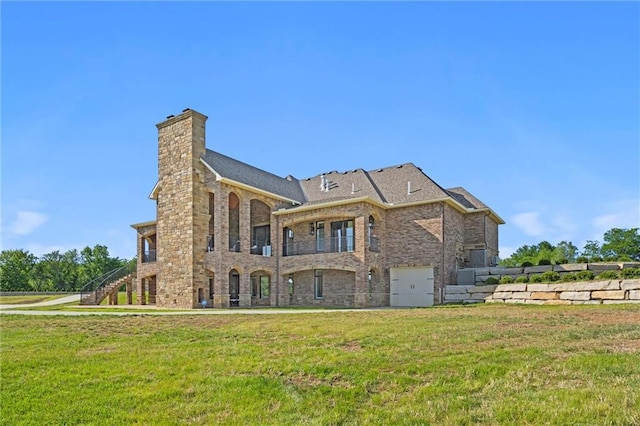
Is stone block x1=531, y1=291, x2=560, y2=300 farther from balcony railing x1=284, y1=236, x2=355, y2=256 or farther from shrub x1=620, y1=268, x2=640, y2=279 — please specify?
balcony railing x1=284, y1=236, x2=355, y2=256

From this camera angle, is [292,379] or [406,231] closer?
[292,379]

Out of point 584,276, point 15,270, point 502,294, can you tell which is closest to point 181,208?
point 502,294

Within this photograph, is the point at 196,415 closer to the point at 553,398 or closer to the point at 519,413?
the point at 519,413

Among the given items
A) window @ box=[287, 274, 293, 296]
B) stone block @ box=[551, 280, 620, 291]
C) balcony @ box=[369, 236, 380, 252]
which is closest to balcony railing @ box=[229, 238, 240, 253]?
window @ box=[287, 274, 293, 296]

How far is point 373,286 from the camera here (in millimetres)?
26109

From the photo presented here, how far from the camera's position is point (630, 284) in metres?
18.0

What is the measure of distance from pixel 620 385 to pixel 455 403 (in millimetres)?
2013

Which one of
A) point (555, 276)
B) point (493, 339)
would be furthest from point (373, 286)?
point (493, 339)

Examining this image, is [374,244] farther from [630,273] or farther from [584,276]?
[630,273]

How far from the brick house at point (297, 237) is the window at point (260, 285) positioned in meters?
0.07

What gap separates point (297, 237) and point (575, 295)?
14626 millimetres

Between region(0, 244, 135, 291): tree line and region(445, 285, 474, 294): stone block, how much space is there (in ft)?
155

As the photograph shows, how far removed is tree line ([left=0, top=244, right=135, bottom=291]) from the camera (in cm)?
5141

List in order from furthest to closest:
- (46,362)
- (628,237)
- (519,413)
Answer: (628,237)
(46,362)
(519,413)
